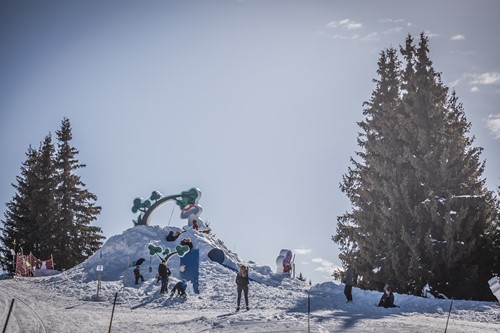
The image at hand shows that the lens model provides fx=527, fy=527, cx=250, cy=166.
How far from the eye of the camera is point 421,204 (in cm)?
2681

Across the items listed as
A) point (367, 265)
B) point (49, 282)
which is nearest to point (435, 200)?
point (367, 265)

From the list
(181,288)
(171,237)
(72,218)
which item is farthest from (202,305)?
(72,218)

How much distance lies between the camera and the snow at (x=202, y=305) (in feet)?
49.9

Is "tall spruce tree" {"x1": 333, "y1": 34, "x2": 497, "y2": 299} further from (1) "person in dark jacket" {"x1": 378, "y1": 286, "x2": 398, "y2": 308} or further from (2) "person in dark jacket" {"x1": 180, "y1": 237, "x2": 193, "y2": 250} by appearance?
(2) "person in dark jacket" {"x1": 180, "y1": 237, "x2": 193, "y2": 250}

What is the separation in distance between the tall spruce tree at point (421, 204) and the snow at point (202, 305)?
3.40 metres

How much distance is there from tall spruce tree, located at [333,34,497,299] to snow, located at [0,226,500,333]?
11.2 feet

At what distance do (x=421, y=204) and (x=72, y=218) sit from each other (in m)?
27.6

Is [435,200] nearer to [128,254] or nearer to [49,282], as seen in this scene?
[128,254]

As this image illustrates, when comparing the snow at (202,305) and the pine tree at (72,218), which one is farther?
the pine tree at (72,218)

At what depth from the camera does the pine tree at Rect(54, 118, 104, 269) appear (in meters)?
40.7

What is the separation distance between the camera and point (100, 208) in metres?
44.2

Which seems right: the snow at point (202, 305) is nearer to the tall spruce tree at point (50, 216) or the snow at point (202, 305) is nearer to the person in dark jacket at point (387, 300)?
the person in dark jacket at point (387, 300)

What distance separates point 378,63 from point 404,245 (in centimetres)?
1406

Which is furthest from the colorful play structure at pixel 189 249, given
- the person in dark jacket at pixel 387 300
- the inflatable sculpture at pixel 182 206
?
the person in dark jacket at pixel 387 300
